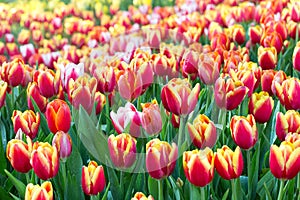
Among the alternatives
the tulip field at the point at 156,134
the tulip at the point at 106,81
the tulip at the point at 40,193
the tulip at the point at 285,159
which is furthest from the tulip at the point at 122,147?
the tulip at the point at 106,81

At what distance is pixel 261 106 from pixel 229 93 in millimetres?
113

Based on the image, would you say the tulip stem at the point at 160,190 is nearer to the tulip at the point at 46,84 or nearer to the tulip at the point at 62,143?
the tulip at the point at 62,143

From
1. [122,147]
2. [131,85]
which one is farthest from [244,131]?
[131,85]

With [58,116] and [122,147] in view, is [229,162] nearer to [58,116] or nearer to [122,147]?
[122,147]

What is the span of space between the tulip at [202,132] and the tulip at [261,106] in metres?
0.24

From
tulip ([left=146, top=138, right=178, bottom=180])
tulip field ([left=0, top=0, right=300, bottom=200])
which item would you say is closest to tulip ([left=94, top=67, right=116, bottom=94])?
tulip field ([left=0, top=0, right=300, bottom=200])

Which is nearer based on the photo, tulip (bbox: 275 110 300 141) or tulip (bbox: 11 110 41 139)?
tulip (bbox: 275 110 300 141)

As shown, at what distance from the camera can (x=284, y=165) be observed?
156 cm

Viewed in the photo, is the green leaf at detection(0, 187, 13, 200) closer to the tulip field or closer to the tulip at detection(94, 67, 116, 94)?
the tulip field

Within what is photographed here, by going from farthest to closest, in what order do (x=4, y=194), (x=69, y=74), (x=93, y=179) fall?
(x=69, y=74), (x=4, y=194), (x=93, y=179)

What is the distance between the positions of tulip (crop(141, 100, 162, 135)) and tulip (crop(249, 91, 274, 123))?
34 cm

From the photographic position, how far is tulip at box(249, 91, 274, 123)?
1.89m

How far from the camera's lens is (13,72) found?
244 cm

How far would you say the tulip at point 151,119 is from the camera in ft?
5.71
